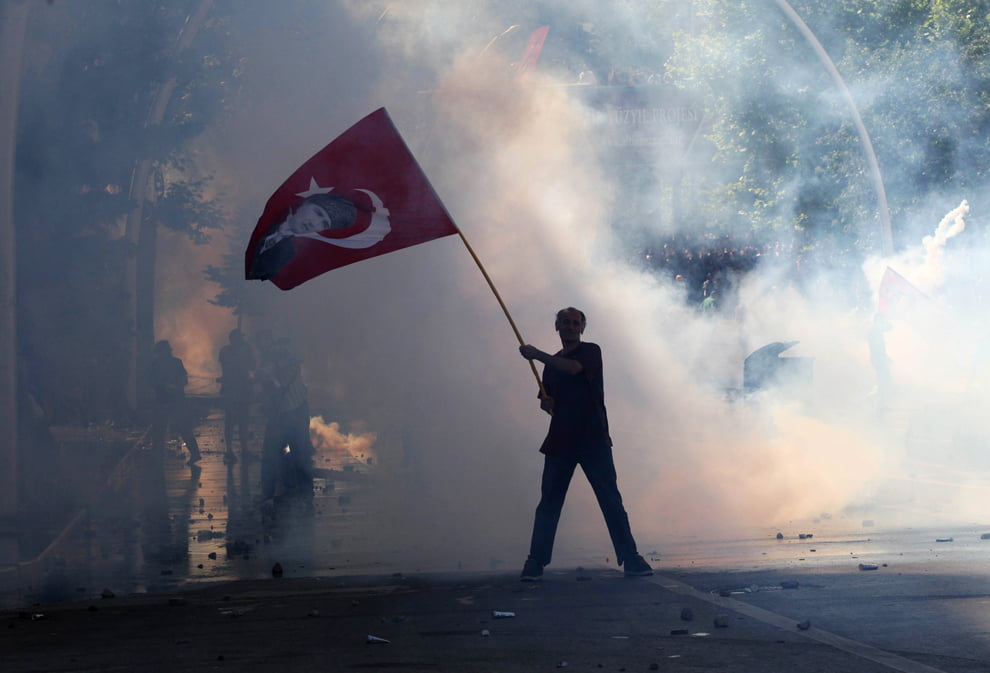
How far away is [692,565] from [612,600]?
139cm

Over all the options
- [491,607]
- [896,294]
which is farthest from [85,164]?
[491,607]

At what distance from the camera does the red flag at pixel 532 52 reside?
17602mm

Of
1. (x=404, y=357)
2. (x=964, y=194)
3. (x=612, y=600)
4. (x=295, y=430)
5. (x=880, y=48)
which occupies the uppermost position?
(x=880, y=48)

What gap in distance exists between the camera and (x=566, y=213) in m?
16.6

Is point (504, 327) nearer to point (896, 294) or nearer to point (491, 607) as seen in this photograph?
point (896, 294)

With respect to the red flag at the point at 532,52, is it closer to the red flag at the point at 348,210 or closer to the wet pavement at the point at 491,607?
the wet pavement at the point at 491,607

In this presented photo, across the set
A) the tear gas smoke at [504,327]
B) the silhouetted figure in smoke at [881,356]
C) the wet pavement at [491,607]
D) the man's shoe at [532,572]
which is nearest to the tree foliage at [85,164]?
the tear gas smoke at [504,327]

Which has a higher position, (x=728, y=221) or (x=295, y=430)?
(x=728, y=221)

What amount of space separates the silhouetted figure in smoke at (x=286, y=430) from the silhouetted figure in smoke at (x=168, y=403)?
2.90 metres

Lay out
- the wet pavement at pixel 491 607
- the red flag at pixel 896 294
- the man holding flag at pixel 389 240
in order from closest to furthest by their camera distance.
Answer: the wet pavement at pixel 491 607 < the man holding flag at pixel 389 240 < the red flag at pixel 896 294

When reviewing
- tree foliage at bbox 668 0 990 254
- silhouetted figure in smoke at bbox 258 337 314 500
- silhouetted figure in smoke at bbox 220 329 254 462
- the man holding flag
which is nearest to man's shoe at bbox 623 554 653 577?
the man holding flag

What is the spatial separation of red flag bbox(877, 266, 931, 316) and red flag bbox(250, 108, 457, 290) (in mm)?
9560

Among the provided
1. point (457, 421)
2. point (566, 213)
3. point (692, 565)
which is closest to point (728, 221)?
point (566, 213)

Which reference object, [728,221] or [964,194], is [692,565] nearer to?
[964,194]
